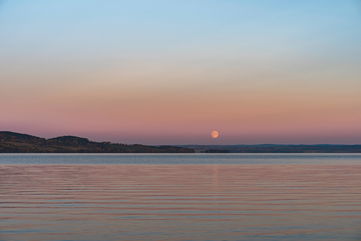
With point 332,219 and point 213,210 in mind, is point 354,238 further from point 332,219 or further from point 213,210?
point 213,210

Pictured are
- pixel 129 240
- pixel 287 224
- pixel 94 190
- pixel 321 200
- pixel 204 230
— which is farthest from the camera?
pixel 94 190

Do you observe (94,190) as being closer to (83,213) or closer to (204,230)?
(83,213)

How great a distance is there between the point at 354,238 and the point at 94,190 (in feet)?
63.8

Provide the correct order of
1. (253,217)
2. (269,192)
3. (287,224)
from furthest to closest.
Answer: (269,192), (253,217), (287,224)

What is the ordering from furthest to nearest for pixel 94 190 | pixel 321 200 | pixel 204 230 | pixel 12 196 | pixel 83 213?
pixel 94 190 → pixel 12 196 → pixel 321 200 → pixel 83 213 → pixel 204 230

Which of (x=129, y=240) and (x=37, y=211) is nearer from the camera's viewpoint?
(x=129, y=240)

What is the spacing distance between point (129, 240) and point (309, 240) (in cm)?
518

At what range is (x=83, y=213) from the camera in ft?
71.5

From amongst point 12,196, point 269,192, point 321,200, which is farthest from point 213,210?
point 12,196

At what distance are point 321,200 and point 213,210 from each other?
6.55 meters

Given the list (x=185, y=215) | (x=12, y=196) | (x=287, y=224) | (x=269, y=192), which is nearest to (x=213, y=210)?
(x=185, y=215)

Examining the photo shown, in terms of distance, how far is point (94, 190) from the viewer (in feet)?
108

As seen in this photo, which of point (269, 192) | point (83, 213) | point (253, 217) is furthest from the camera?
point (269, 192)

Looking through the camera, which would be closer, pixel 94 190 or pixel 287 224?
pixel 287 224
